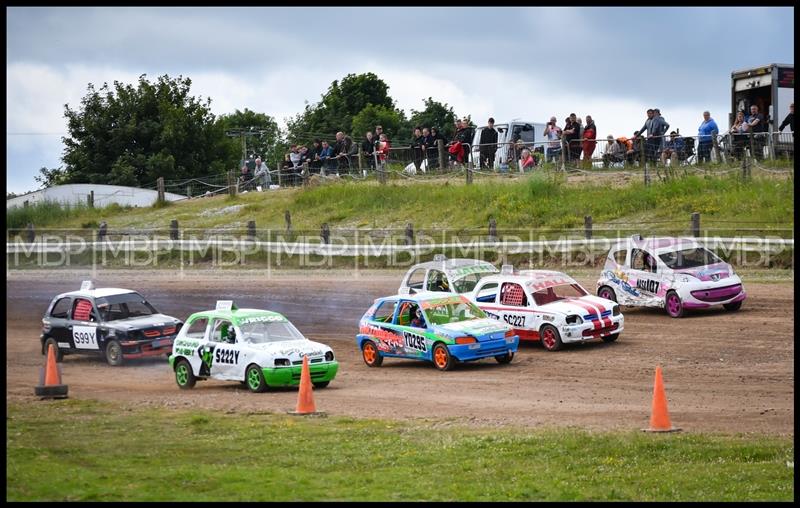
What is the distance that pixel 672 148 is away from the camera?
34.6 m

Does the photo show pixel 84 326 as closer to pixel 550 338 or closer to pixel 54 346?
pixel 54 346

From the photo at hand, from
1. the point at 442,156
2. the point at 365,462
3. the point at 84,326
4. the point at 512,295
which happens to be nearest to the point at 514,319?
the point at 512,295

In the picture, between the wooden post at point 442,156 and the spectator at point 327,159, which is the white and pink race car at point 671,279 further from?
the spectator at point 327,159

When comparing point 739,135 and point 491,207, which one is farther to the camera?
point 491,207

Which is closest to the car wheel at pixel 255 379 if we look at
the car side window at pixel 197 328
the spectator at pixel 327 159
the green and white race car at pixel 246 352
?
the green and white race car at pixel 246 352

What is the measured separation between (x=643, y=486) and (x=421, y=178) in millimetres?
29066

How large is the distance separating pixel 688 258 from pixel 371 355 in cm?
736

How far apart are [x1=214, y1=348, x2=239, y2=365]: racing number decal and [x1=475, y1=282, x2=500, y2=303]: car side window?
6.05 metres

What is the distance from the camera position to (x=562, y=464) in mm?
12844

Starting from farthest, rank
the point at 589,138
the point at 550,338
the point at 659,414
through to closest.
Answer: the point at 589,138
the point at 550,338
the point at 659,414

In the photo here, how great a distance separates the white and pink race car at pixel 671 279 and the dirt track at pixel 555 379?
15.7 inches

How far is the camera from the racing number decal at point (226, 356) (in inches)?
738

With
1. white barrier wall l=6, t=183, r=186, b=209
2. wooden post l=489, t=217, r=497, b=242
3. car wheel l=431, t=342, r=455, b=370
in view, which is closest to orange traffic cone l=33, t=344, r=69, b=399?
car wheel l=431, t=342, r=455, b=370

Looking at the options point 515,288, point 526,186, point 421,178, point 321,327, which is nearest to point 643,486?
point 515,288
